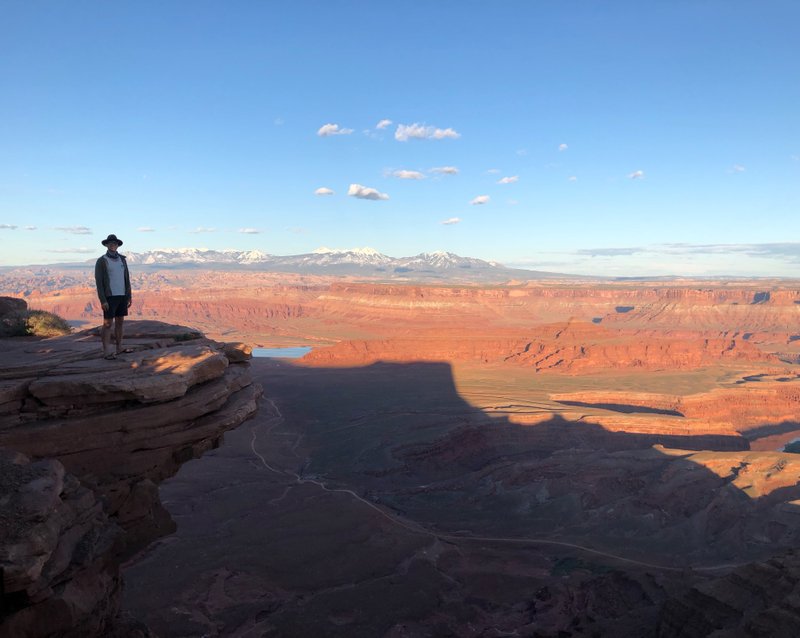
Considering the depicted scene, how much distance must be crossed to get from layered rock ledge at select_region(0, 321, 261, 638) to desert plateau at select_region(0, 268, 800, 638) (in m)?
0.07

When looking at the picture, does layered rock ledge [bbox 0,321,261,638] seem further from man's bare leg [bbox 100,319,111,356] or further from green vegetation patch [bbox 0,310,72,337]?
green vegetation patch [bbox 0,310,72,337]

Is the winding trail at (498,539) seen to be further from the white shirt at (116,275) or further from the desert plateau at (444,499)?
the white shirt at (116,275)

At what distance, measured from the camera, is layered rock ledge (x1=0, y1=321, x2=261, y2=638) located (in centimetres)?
866

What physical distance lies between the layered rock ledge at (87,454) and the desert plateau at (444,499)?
72 mm

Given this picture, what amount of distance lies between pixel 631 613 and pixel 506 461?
20.0 m

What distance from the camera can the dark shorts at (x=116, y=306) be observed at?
12359 mm

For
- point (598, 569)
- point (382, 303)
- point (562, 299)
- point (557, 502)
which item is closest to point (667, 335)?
point (562, 299)

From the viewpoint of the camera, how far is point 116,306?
1251 centimetres

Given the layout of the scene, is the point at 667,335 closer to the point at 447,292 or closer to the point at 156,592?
the point at 447,292

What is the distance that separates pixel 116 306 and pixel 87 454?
11.1 feet

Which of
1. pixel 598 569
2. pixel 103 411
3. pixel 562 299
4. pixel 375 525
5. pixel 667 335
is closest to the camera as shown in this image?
pixel 103 411

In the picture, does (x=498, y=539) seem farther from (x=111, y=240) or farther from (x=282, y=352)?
(x=282, y=352)

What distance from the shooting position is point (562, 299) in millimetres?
154750

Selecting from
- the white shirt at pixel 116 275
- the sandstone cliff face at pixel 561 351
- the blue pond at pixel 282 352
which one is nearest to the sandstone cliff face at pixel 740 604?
the white shirt at pixel 116 275
